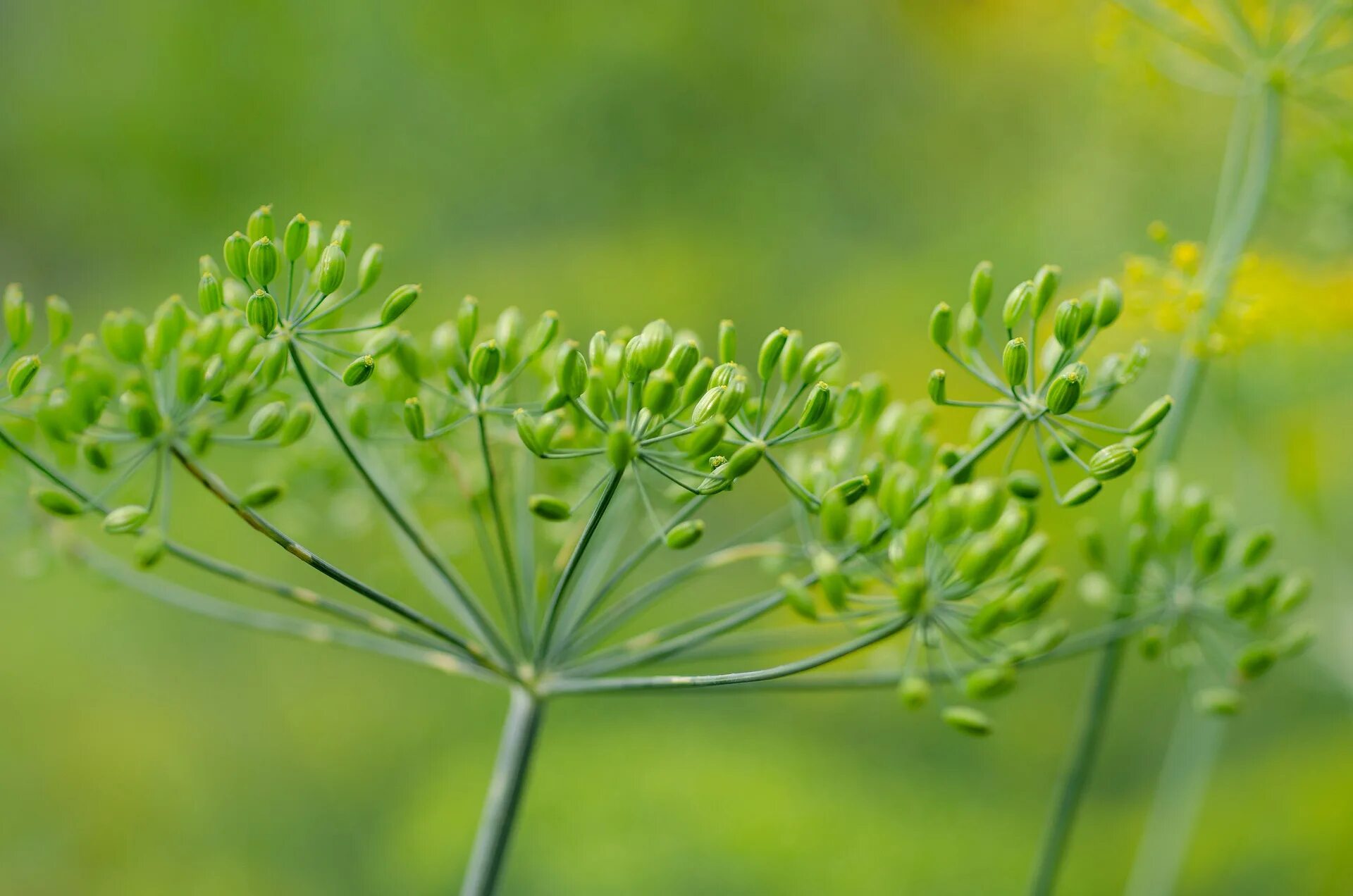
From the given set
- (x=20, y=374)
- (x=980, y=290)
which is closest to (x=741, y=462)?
(x=980, y=290)

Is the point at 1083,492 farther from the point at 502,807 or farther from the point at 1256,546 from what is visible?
the point at 502,807

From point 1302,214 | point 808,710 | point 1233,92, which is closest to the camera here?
point 1233,92

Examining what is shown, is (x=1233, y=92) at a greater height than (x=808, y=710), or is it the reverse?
(x=1233, y=92)

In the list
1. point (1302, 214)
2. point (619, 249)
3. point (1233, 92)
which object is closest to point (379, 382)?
point (1233, 92)

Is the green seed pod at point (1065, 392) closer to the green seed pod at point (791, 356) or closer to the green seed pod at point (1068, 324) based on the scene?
the green seed pod at point (1068, 324)

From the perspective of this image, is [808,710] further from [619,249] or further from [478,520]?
[478,520]

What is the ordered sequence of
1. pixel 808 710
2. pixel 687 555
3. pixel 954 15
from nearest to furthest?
pixel 687 555 < pixel 808 710 < pixel 954 15

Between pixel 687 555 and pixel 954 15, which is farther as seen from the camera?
pixel 954 15

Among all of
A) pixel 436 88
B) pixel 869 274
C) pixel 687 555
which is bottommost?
pixel 687 555
